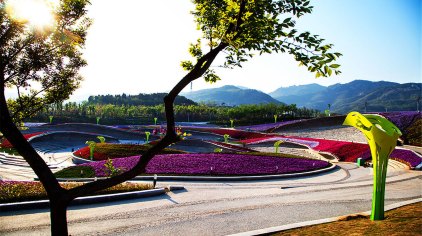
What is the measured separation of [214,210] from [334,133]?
44449 mm

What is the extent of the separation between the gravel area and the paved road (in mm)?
29282

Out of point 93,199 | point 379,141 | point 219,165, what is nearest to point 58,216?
point 93,199

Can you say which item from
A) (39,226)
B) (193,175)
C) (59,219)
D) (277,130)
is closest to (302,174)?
(193,175)

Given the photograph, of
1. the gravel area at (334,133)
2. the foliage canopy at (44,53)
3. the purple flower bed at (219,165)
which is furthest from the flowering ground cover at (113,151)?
the gravel area at (334,133)

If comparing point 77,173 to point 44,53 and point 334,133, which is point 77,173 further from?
point 334,133

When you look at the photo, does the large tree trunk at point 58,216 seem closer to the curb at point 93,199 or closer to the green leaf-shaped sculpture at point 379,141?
the curb at point 93,199

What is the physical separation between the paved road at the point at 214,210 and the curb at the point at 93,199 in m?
0.42

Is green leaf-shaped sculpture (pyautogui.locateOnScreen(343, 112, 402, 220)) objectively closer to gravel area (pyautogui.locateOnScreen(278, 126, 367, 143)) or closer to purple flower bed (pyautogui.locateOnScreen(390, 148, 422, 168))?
purple flower bed (pyautogui.locateOnScreen(390, 148, 422, 168))

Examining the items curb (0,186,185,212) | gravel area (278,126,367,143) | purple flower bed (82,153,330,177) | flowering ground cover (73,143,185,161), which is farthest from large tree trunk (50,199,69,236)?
gravel area (278,126,367,143)

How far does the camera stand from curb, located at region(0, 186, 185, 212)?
13.5m

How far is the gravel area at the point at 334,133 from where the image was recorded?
160 feet

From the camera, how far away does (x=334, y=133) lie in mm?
54156

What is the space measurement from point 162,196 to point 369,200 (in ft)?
31.8

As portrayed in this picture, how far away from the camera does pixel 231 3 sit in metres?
6.48
